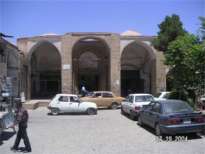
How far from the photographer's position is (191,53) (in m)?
19.3

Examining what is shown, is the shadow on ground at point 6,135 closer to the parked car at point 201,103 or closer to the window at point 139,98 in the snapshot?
the window at point 139,98

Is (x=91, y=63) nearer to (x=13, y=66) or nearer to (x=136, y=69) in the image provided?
(x=136, y=69)

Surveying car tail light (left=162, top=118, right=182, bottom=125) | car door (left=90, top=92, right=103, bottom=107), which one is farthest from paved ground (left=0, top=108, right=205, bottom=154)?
car door (left=90, top=92, right=103, bottom=107)

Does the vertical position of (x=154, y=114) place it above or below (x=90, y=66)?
below

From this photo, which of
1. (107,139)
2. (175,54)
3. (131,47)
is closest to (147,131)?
(107,139)

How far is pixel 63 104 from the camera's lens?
86.7ft

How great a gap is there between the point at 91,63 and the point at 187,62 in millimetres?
27373

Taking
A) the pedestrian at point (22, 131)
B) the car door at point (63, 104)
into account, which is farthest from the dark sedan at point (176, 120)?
the car door at point (63, 104)

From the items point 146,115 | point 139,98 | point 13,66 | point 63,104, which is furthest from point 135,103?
point 13,66

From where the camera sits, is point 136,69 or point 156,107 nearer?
point 156,107

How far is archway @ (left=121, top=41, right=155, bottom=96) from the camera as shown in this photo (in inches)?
1684

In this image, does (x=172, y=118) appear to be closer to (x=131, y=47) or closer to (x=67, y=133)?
(x=67, y=133)

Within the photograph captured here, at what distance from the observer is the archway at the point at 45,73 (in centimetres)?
4425

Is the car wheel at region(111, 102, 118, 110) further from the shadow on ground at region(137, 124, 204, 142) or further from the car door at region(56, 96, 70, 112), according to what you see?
the shadow on ground at region(137, 124, 204, 142)
